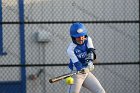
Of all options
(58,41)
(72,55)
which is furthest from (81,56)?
(58,41)

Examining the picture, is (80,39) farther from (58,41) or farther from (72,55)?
(58,41)

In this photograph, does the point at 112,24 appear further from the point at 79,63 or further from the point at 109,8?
the point at 79,63

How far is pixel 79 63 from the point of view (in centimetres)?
696

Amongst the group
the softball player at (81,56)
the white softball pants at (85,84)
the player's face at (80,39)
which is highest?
the player's face at (80,39)

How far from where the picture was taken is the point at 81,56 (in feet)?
23.4

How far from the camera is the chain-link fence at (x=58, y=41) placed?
9102 mm

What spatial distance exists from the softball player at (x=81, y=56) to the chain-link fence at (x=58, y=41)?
1.89 meters

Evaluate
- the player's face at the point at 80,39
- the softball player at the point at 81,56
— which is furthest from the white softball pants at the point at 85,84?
the player's face at the point at 80,39

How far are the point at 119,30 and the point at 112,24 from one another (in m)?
0.17

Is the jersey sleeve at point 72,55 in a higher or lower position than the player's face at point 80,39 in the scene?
lower

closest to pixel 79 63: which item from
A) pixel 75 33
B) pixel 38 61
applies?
pixel 75 33

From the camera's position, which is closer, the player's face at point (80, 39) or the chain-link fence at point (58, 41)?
the player's face at point (80, 39)

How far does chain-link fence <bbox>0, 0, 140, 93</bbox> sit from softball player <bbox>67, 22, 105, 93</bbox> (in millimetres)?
1893

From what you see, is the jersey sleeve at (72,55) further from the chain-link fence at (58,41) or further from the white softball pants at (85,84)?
the chain-link fence at (58,41)
